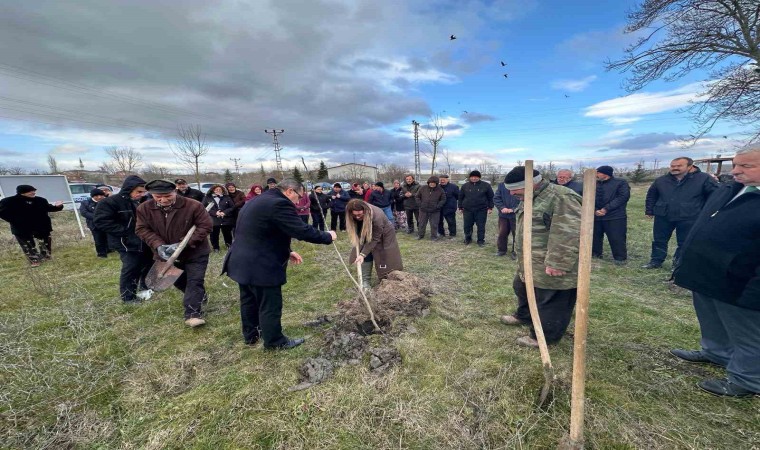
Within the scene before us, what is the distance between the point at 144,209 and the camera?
373cm

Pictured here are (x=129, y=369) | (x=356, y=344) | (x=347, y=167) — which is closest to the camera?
(x=129, y=369)

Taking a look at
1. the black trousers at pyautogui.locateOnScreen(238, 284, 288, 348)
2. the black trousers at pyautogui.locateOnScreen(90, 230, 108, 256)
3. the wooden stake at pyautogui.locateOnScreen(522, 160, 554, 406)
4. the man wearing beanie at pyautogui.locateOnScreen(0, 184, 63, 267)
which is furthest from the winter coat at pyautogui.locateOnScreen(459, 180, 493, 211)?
the man wearing beanie at pyautogui.locateOnScreen(0, 184, 63, 267)

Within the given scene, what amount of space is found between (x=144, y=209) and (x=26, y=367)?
5.91 ft

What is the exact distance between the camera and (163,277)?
3.70 m

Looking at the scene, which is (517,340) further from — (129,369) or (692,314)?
(129,369)

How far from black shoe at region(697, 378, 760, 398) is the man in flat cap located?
16.0 feet

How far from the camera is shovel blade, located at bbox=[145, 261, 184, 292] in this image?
3672 millimetres

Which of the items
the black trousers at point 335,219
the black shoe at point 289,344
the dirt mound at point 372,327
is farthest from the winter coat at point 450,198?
the black shoe at point 289,344

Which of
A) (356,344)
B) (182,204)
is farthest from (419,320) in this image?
(182,204)

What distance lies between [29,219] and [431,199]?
924cm

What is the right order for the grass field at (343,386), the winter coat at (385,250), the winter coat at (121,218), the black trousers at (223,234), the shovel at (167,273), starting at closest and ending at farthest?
the grass field at (343,386), the shovel at (167,273), the winter coat at (121,218), the winter coat at (385,250), the black trousers at (223,234)

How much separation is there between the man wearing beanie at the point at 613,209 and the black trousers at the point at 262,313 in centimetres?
612

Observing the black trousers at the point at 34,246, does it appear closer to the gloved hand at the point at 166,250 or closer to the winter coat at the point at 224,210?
the winter coat at the point at 224,210

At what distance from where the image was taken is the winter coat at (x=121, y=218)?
173 inches
